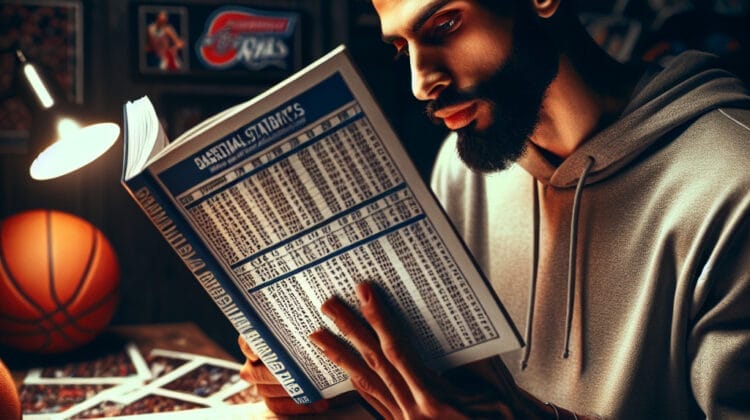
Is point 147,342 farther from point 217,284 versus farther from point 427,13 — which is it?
point 427,13

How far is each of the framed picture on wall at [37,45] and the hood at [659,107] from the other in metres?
1.49

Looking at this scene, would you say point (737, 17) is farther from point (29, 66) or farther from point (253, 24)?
point (29, 66)

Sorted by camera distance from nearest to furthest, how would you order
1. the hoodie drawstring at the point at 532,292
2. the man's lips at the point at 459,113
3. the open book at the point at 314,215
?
the open book at the point at 314,215 → the man's lips at the point at 459,113 → the hoodie drawstring at the point at 532,292

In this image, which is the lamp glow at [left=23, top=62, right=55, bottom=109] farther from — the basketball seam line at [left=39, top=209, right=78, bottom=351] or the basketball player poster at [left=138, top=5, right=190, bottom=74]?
the basketball player poster at [left=138, top=5, right=190, bottom=74]

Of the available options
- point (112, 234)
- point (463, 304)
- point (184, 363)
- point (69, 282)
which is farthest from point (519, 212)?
point (112, 234)

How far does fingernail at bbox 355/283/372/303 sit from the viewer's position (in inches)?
27.6

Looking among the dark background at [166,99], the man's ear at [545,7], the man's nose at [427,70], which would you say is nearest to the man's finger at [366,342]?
the man's nose at [427,70]

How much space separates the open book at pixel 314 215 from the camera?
0.65 metres

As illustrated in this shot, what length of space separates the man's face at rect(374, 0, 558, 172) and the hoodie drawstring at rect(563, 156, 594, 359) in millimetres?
110

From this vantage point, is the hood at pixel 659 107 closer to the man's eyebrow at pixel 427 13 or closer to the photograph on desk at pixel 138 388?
the man's eyebrow at pixel 427 13

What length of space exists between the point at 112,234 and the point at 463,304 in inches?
60.8

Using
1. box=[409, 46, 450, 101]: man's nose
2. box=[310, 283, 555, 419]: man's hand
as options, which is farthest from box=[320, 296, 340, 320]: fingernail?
box=[409, 46, 450, 101]: man's nose

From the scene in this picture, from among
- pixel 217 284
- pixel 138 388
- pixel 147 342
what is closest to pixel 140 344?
pixel 147 342

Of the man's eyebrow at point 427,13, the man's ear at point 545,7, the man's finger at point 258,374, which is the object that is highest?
the man's eyebrow at point 427,13
